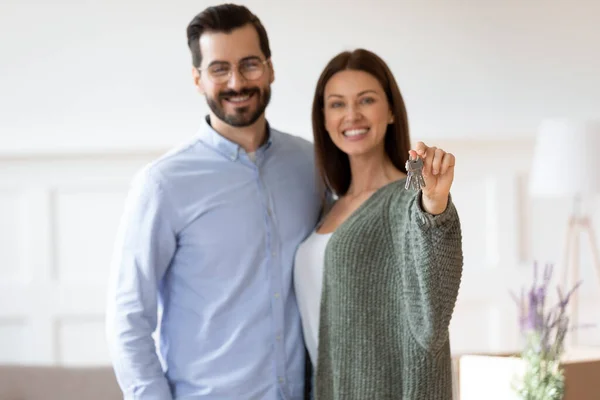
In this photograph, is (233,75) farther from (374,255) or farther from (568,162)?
(568,162)

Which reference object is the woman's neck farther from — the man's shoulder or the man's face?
the man's shoulder

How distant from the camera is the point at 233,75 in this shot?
6.66 ft

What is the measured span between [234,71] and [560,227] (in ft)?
6.27

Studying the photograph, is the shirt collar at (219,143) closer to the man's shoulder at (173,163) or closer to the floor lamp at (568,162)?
the man's shoulder at (173,163)

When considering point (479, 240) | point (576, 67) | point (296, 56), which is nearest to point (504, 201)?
point (479, 240)

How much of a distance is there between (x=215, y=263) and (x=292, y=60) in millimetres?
1619

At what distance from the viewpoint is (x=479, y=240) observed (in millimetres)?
3502

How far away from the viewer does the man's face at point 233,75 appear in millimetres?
2033

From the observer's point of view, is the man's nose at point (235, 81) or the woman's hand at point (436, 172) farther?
the man's nose at point (235, 81)

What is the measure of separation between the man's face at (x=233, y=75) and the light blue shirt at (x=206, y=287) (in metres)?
→ 0.08

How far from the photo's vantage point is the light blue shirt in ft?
6.49

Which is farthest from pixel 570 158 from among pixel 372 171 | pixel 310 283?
pixel 310 283

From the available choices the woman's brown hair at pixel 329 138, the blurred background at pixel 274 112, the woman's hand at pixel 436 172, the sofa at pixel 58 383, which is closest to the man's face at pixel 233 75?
A: the woman's brown hair at pixel 329 138

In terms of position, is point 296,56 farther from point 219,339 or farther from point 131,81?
point 219,339
